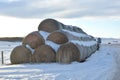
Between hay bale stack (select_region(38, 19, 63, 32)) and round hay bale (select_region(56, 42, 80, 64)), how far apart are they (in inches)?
167

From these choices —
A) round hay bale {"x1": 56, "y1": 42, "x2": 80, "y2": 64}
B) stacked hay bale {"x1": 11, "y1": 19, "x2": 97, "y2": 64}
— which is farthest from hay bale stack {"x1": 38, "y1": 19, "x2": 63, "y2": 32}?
round hay bale {"x1": 56, "y1": 42, "x2": 80, "y2": 64}

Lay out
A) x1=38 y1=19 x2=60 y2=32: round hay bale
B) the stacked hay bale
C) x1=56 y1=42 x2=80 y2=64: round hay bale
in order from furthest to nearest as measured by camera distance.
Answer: x1=38 y1=19 x2=60 y2=32: round hay bale
the stacked hay bale
x1=56 y1=42 x2=80 y2=64: round hay bale

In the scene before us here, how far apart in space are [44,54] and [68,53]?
5.43ft

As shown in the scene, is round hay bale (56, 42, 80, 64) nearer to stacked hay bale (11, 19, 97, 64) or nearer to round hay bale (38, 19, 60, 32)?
stacked hay bale (11, 19, 97, 64)

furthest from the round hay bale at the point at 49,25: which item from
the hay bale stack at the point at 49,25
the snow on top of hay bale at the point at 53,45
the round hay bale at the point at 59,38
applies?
the snow on top of hay bale at the point at 53,45

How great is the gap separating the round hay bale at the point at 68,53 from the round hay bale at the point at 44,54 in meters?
0.52

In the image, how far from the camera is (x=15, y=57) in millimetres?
23625

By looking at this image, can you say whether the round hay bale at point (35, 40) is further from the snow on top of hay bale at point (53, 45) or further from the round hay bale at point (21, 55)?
the round hay bale at point (21, 55)

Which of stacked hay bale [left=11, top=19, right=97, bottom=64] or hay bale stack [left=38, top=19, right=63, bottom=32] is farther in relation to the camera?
hay bale stack [left=38, top=19, right=63, bottom=32]

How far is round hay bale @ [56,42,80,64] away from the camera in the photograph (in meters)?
22.5

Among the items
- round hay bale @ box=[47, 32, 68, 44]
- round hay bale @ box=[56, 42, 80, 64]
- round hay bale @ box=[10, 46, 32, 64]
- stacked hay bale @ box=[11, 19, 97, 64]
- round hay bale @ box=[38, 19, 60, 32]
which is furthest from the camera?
round hay bale @ box=[38, 19, 60, 32]

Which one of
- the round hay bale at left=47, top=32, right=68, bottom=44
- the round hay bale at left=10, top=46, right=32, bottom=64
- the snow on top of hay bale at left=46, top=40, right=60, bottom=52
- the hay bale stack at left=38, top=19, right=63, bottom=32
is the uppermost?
the hay bale stack at left=38, top=19, right=63, bottom=32

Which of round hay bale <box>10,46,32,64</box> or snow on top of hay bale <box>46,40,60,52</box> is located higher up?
snow on top of hay bale <box>46,40,60,52</box>

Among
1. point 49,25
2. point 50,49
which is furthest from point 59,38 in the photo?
point 49,25
